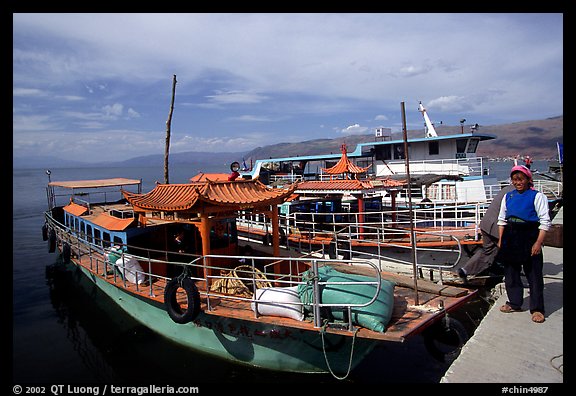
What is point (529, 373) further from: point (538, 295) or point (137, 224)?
point (137, 224)

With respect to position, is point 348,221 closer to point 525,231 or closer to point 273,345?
point 273,345

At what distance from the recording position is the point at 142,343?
1034 centimetres

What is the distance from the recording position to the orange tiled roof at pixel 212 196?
8703mm

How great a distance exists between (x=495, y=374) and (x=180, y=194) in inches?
297

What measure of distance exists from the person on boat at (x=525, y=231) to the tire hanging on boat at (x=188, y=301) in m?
6.01

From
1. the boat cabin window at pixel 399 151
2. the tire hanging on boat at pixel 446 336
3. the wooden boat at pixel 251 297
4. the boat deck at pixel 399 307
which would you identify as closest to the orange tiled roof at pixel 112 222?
the wooden boat at pixel 251 297

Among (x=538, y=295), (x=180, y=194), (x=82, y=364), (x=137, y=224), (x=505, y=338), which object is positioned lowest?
(x=82, y=364)

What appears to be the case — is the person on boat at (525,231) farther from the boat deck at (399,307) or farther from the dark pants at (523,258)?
the boat deck at (399,307)

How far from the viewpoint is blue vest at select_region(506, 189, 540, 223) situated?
665cm

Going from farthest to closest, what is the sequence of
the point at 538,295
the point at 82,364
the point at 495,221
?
1. the point at 82,364
2. the point at 495,221
3. the point at 538,295

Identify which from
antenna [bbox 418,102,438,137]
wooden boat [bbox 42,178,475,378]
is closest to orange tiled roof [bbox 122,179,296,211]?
wooden boat [bbox 42,178,475,378]

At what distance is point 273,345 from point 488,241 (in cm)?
584

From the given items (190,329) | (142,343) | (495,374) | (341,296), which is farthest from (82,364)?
(495,374)
